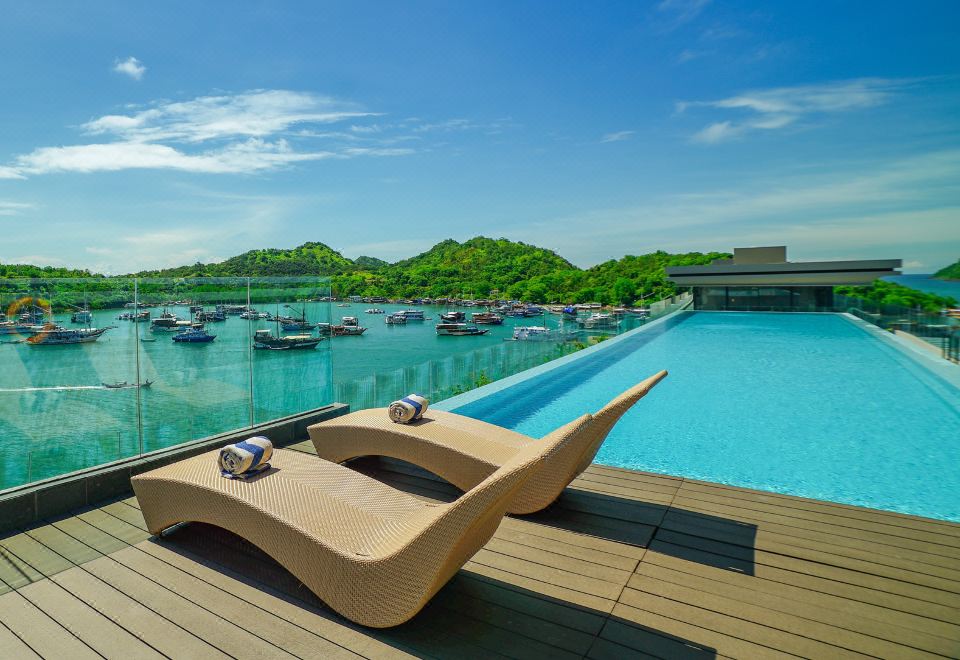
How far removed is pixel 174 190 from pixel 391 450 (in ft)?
216

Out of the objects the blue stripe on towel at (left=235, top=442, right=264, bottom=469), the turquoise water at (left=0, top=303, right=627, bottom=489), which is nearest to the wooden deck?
the blue stripe on towel at (left=235, top=442, right=264, bottom=469)

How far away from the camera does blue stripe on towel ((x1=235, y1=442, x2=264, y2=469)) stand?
304 cm

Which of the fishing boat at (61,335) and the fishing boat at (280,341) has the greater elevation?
the fishing boat at (61,335)

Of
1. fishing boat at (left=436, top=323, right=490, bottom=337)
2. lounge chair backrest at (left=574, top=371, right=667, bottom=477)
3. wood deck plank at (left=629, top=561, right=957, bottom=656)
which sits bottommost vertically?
fishing boat at (left=436, top=323, right=490, bottom=337)

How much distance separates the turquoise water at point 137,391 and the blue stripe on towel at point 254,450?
156 centimetres

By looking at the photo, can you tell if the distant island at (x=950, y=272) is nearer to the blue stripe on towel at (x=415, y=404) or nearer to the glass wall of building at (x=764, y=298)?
the glass wall of building at (x=764, y=298)

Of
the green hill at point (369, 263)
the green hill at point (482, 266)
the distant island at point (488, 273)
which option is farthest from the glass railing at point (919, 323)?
the green hill at point (369, 263)

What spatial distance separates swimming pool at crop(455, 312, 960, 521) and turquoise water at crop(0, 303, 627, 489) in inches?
88.2

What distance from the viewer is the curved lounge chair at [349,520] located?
2.21m

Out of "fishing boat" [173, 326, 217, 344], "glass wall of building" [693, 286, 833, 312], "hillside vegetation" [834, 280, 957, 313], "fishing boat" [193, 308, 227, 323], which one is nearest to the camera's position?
"fishing boat" [173, 326, 217, 344]

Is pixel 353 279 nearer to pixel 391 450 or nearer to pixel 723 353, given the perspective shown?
pixel 723 353

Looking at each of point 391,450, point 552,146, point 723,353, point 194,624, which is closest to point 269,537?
point 194,624

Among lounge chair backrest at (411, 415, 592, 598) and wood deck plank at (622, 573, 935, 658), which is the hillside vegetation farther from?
lounge chair backrest at (411, 415, 592, 598)

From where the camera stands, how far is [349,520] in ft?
8.71
